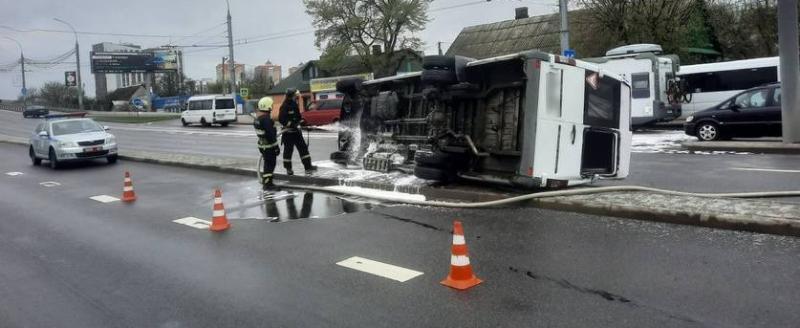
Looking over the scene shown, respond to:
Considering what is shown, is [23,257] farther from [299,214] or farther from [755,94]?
[755,94]

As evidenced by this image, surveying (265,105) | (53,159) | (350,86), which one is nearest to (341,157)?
(350,86)

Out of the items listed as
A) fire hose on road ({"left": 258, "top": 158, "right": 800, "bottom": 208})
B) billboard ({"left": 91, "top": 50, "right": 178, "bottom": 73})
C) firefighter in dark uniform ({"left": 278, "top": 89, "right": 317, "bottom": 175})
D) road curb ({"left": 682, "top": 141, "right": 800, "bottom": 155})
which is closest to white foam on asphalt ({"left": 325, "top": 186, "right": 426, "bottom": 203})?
fire hose on road ({"left": 258, "top": 158, "right": 800, "bottom": 208})

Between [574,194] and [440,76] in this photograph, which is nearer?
[574,194]

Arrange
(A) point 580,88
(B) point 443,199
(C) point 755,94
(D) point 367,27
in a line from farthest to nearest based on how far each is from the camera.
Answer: (D) point 367,27 < (C) point 755,94 < (B) point 443,199 < (A) point 580,88

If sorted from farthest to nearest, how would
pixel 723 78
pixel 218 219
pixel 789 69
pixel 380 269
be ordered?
pixel 723 78
pixel 789 69
pixel 218 219
pixel 380 269

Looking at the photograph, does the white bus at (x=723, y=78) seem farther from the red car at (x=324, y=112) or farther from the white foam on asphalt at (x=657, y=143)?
the red car at (x=324, y=112)

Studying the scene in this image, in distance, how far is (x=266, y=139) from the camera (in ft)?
35.5

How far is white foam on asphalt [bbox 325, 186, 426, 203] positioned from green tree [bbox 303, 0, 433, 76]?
39.8 m

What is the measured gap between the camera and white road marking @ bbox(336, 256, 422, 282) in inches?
203

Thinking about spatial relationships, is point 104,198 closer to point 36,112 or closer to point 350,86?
point 350,86

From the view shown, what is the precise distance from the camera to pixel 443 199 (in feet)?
28.6

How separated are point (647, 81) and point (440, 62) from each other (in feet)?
50.1

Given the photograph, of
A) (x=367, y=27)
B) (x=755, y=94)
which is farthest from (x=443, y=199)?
(x=367, y=27)

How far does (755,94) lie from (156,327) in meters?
15.9
